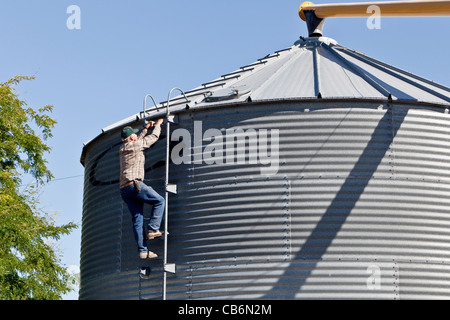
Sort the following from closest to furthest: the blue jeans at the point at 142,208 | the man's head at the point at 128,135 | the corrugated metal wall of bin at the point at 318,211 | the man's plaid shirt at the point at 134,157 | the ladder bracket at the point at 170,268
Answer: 1. the corrugated metal wall of bin at the point at 318,211
2. the ladder bracket at the point at 170,268
3. the blue jeans at the point at 142,208
4. the man's plaid shirt at the point at 134,157
5. the man's head at the point at 128,135

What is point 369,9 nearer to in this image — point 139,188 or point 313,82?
point 313,82

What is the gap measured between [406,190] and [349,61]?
5.07 meters

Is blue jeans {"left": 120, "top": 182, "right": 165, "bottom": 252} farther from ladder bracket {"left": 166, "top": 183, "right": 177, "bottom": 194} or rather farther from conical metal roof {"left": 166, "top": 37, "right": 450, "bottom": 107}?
conical metal roof {"left": 166, "top": 37, "right": 450, "bottom": 107}

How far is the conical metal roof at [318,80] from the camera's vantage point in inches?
724

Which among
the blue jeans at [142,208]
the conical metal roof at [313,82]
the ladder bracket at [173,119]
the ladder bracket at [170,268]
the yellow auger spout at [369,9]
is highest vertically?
the yellow auger spout at [369,9]

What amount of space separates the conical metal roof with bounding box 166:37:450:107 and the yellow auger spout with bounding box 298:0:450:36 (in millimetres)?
731

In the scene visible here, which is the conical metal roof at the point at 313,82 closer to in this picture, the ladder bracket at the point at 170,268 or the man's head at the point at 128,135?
the man's head at the point at 128,135

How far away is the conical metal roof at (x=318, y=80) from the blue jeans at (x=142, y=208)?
2.48 meters

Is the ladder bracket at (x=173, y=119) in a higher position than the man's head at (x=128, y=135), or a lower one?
higher

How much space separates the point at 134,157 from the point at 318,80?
4.81 m

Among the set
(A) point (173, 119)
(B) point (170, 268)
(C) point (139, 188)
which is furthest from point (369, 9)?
(B) point (170, 268)

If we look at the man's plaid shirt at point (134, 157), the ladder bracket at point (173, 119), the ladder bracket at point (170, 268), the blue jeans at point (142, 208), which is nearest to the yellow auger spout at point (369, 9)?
the ladder bracket at point (173, 119)

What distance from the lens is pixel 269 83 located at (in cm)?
1947
